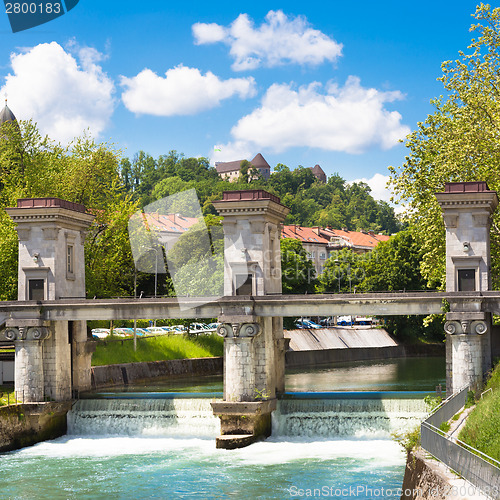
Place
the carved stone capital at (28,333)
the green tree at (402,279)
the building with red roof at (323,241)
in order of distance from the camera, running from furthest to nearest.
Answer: the building with red roof at (323,241)
the green tree at (402,279)
the carved stone capital at (28,333)

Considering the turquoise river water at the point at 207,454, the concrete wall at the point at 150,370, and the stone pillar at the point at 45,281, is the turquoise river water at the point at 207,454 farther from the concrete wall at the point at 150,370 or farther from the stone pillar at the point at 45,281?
the concrete wall at the point at 150,370

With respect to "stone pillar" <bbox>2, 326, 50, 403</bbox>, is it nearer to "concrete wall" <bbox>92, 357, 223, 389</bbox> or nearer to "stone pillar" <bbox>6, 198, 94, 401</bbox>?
"stone pillar" <bbox>6, 198, 94, 401</bbox>

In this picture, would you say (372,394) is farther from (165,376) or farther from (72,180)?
(72,180)

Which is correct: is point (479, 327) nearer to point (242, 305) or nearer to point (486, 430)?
point (242, 305)

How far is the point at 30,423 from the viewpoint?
141ft

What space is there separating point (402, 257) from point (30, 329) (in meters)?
64.3

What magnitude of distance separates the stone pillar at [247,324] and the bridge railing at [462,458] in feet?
51.1

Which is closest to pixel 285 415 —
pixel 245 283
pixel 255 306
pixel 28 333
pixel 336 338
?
pixel 255 306

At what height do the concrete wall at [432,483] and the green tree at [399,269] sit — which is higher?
the green tree at [399,269]

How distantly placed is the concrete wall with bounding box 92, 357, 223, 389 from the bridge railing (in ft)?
125

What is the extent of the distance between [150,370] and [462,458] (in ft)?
161

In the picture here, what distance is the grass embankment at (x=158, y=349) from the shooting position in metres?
64.8

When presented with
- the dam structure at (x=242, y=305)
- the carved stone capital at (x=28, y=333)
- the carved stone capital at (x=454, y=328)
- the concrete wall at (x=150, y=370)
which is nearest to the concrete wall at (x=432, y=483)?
the carved stone capital at (x=454, y=328)

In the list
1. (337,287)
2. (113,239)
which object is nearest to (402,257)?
(337,287)
